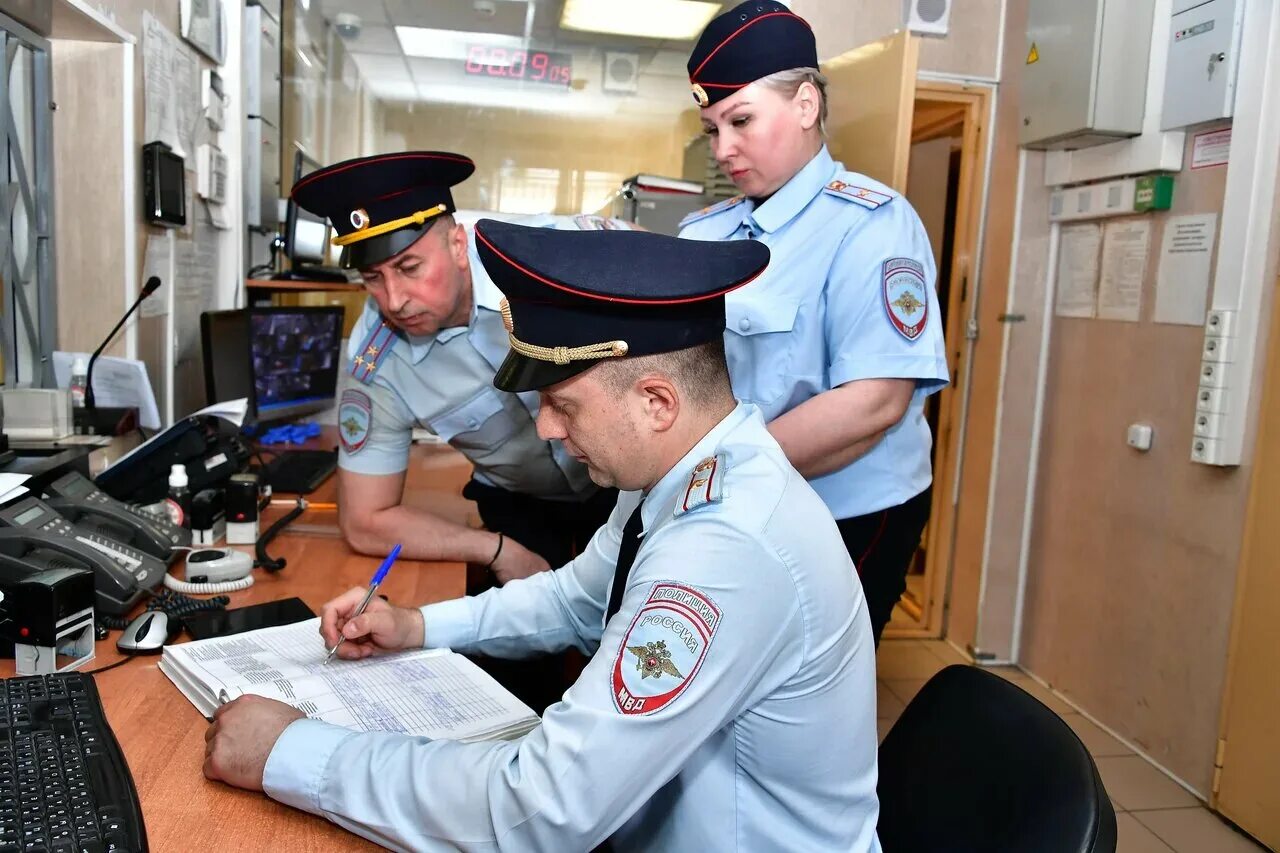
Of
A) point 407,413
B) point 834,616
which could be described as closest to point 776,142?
point 407,413

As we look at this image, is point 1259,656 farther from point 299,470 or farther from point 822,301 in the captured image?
point 299,470

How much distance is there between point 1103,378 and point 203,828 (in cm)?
294

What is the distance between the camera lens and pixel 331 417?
330 centimetres

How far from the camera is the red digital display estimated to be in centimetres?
384

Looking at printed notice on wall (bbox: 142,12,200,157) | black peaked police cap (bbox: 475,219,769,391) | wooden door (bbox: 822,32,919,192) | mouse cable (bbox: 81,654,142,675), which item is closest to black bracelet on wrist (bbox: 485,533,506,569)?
mouse cable (bbox: 81,654,142,675)

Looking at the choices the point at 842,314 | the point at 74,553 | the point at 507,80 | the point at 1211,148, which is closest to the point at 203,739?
the point at 74,553

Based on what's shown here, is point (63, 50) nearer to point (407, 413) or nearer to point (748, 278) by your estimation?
point (407, 413)

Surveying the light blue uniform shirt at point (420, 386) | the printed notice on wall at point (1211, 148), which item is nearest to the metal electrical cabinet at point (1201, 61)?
the printed notice on wall at point (1211, 148)

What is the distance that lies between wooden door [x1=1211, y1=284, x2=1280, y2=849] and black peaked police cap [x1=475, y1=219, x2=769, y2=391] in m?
2.03

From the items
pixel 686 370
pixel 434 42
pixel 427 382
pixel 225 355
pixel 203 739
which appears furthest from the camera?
pixel 434 42

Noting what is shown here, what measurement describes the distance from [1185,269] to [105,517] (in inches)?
106

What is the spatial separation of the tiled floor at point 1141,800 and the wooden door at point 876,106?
1.48 meters

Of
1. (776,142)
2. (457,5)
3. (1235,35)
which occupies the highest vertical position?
(457,5)

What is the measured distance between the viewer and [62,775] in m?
0.93
